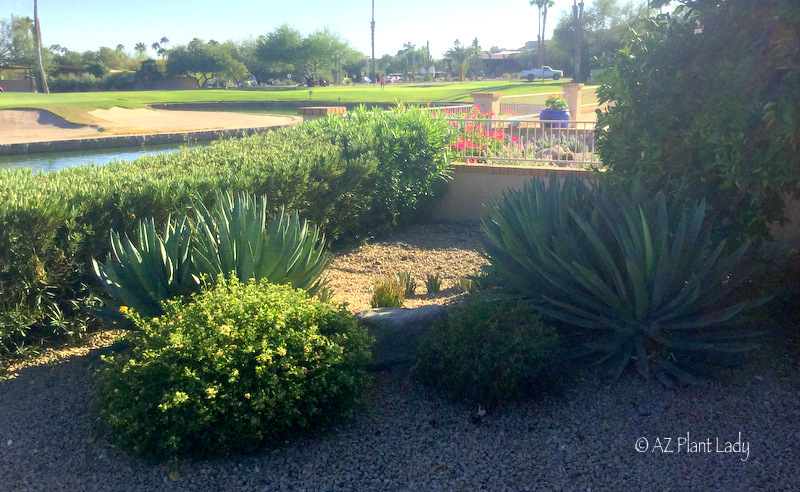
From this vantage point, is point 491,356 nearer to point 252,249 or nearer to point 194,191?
point 252,249

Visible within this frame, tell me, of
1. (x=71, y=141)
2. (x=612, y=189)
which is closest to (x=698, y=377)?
(x=612, y=189)

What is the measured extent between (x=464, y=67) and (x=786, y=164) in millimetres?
98568

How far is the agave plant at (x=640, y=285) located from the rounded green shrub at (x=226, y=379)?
1283mm

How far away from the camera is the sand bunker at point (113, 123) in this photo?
29.4 m

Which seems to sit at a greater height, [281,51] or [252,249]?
[281,51]

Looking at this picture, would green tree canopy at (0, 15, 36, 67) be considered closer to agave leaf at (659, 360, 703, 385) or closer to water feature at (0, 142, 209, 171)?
water feature at (0, 142, 209, 171)

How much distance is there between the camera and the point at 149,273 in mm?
4238

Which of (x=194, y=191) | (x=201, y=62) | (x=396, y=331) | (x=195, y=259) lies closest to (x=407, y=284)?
(x=396, y=331)

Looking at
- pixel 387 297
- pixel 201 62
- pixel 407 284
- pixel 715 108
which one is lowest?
pixel 407 284

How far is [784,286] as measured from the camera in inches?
184

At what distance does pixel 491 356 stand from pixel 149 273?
2.11 metres

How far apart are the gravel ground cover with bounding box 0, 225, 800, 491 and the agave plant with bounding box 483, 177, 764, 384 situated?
20 cm

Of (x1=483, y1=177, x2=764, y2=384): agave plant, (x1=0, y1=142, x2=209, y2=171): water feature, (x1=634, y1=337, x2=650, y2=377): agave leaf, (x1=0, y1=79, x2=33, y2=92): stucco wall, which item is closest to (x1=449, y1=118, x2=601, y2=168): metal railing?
(x1=483, y1=177, x2=764, y2=384): agave plant

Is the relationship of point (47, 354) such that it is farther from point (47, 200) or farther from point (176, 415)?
point (176, 415)
